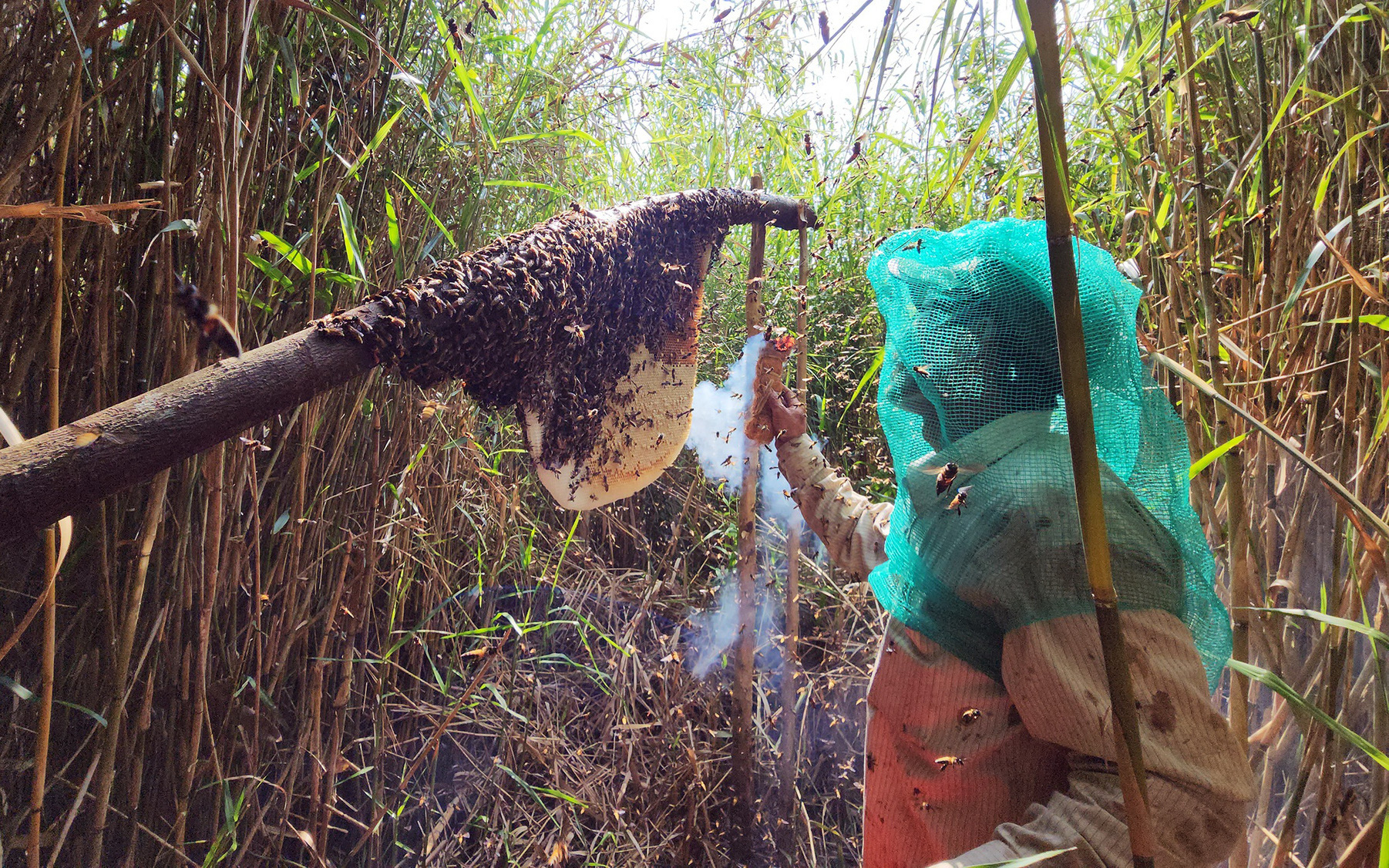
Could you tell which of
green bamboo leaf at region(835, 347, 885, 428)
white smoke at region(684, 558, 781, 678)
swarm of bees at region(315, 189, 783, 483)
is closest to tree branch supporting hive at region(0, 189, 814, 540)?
swarm of bees at region(315, 189, 783, 483)

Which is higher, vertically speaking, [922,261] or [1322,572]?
[922,261]

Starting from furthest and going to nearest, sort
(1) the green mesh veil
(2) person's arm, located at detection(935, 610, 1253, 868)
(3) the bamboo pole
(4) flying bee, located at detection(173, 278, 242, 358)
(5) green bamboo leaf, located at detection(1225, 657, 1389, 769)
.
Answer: (1) the green mesh veil
(2) person's arm, located at detection(935, 610, 1253, 868)
(5) green bamboo leaf, located at detection(1225, 657, 1389, 769)
(4) flying bee, located at detection(173, 278, 242, 358)
(3) the bamboo pole

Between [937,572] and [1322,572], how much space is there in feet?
3.64

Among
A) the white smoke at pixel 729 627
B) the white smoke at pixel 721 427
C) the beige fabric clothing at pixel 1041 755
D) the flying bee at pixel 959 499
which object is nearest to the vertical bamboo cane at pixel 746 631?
the white smoke at pixel 721 427

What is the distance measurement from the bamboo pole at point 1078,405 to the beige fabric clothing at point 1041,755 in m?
0.24

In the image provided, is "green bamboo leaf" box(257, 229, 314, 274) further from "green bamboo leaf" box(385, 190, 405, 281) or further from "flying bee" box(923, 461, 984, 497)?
"flying bee" box(923, 461, 984, 497)

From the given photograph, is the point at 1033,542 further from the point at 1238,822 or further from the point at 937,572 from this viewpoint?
the point at 1238,822

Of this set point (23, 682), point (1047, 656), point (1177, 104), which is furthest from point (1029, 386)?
point (23, 682)

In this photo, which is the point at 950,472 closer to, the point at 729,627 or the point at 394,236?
the point at 394,236

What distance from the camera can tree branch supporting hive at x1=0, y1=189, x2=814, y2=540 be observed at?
64 centimetres

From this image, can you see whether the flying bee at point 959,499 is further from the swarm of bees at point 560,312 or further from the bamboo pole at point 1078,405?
the swarm of bees at point 560,312

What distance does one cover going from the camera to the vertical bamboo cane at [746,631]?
2.41 m

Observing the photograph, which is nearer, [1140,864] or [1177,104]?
[1140,864]

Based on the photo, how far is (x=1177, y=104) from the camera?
1777mm
